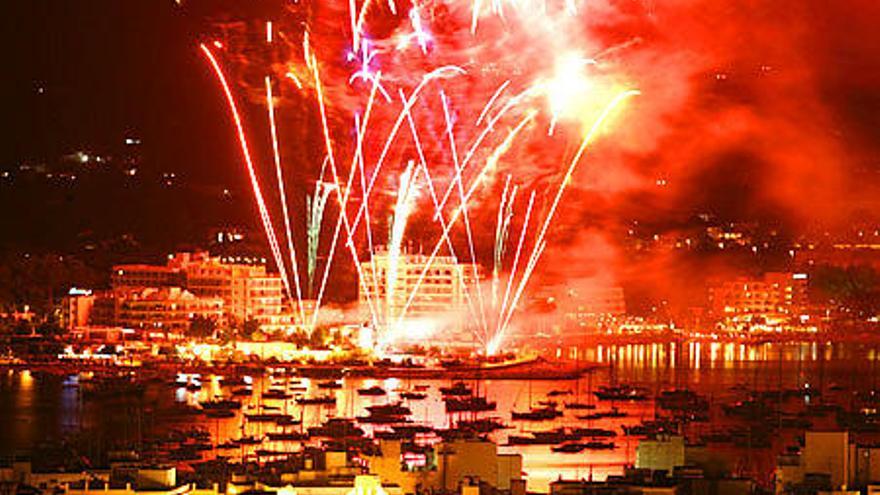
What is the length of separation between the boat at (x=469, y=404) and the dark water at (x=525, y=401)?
105mm

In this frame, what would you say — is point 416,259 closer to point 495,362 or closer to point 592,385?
point 495,362

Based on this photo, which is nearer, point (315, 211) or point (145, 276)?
point (315, 211)

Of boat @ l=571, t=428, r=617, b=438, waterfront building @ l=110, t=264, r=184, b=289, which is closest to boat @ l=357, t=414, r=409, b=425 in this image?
boat @ l=571, t=428, r=617, b=438

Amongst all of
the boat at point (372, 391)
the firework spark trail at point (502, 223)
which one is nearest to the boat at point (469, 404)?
the boat at point (372, 391)

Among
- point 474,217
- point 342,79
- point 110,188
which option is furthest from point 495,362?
point 110,188

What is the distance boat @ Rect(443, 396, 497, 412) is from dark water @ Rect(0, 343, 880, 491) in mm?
105

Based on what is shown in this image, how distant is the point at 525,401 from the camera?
18328 mm

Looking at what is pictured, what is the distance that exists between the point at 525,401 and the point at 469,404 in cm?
134

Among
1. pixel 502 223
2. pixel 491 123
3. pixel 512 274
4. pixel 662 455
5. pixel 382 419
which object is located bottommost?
pixel 382 419

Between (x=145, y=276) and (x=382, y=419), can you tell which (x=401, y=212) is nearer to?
(x=382, y=419)

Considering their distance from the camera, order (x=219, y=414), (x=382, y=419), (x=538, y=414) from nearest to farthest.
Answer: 1. (x=382, y=419)
2. (x=219, y=414)
3. (x=538, y=414)

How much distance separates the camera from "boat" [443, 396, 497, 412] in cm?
1678

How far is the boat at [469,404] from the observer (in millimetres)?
16781

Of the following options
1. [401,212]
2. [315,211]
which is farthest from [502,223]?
[315,211]
